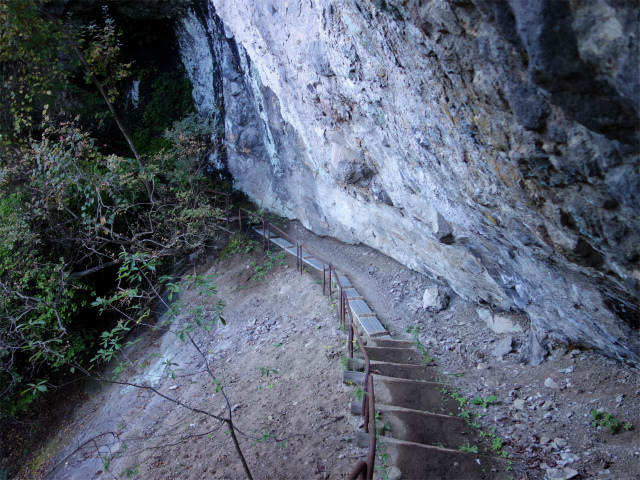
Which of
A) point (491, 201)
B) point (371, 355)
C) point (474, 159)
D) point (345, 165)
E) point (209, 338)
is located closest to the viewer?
point (474, 159)

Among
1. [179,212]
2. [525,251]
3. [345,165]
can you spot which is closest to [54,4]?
[179,212]

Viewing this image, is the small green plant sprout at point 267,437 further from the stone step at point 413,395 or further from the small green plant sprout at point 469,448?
the small green plant sprout at point 469,448

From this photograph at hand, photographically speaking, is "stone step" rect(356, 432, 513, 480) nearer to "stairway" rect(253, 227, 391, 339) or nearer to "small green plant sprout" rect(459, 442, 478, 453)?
"small green plant sprout" rect(459, 442, 478, 453)

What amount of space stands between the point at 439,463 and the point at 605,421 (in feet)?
6.58

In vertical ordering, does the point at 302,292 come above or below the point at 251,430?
above

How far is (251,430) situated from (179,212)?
6643 mm

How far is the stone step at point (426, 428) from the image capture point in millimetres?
4344

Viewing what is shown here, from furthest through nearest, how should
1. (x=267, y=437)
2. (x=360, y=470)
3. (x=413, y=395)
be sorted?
(x=413, y=395), (x=267, y=437), (x=360, y=470)

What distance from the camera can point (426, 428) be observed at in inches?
176

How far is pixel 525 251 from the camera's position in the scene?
4.61 metres

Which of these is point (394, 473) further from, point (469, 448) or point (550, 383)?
point (550, 383)

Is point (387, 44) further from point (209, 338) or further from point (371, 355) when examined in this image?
point (209, 338)

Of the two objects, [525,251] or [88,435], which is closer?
[525,251]

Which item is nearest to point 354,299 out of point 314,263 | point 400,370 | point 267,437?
point 314,263
